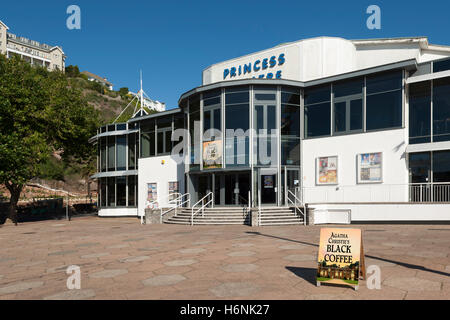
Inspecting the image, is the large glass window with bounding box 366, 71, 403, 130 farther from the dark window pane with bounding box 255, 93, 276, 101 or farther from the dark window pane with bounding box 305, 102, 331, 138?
the dark window pane with bounding box 255, 93, 276, 101

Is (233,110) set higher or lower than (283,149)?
higher

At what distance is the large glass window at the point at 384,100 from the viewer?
645 inches

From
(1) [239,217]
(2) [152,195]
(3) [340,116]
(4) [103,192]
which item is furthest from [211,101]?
(4) [103,192]

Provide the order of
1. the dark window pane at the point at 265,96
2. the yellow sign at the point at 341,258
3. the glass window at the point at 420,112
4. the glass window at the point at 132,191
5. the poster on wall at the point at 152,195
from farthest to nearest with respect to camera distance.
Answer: the glass window at the point at 132,191
the poster on wall at the point at 152,195
the dark window pane at the point at 265,96
the glass window at the point at 420,112
the yellow sign at the point at 341,258

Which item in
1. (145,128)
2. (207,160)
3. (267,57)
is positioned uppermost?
(267,57)

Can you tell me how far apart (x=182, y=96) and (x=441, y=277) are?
16.4 metres

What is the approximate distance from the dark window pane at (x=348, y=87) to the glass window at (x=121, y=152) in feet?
52.2

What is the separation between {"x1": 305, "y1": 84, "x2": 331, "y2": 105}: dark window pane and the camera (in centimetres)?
1838

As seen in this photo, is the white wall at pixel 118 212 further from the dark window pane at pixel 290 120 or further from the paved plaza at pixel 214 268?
the paved plaza at pixel 214 268

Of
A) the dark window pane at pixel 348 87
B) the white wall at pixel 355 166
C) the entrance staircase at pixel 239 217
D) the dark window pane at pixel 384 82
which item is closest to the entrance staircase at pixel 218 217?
the entrance staircase at pixel 239 217

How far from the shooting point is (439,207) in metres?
14.4

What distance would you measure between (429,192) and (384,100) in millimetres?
4795
